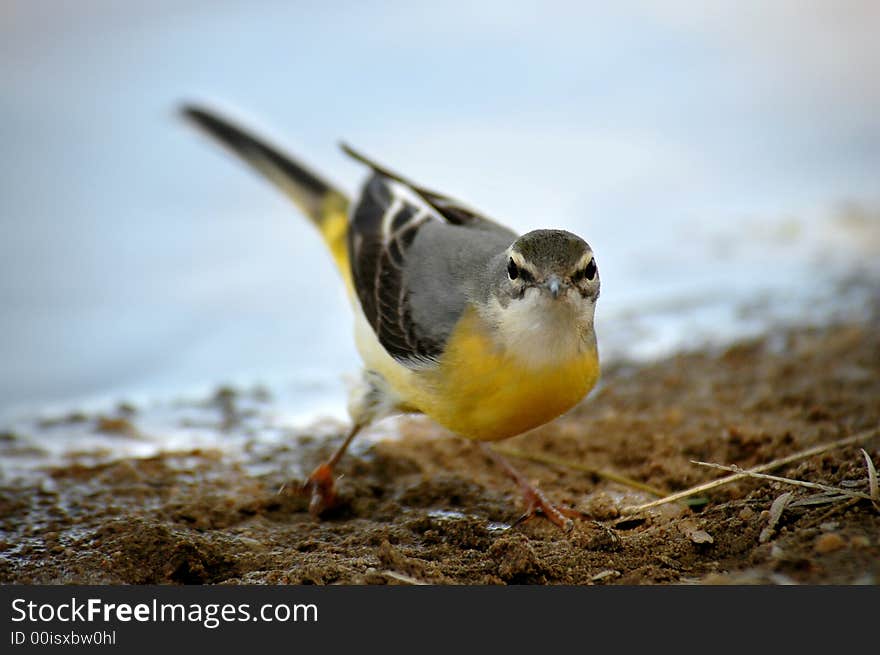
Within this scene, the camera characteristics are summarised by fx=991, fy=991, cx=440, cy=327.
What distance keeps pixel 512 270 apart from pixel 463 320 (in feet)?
1.47

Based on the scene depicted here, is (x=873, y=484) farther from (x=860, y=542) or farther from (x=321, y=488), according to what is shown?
(x=321, y=488)

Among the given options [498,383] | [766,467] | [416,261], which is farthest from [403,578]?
[416,261]

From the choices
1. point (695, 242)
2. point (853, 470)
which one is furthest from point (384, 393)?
point (695, 242)

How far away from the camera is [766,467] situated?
184 inches

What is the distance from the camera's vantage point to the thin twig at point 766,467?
4625 mm

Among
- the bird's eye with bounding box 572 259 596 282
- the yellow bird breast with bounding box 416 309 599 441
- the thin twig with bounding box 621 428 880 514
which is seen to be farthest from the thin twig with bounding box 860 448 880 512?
the bird's eye with bounding box 572 259 596 282

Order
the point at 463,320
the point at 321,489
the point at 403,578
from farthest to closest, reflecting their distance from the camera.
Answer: the point at 321,489
the point at 463,320
the point at 403,578

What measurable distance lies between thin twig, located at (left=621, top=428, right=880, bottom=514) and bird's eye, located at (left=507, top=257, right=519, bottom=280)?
4.13ft

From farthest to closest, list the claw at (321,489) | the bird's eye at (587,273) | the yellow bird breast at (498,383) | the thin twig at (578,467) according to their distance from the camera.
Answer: the claw at (321,489) → the thin twig at (578,467) → the yellow bird breast at (498,383) → the bird's eye at (587,273)

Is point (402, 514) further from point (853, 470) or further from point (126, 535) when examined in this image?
point (853, 470)

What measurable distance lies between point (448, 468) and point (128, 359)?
350 centimetres

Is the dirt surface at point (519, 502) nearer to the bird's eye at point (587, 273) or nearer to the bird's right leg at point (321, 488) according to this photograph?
the bird's right leg at point (321, 488)

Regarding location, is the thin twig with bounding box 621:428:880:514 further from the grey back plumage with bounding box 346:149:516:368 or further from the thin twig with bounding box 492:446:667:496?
the grey back plumage with bounding box 346:149:516:368

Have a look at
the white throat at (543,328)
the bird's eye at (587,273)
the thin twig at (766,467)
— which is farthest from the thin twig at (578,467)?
the bird's eye at (587,273)
